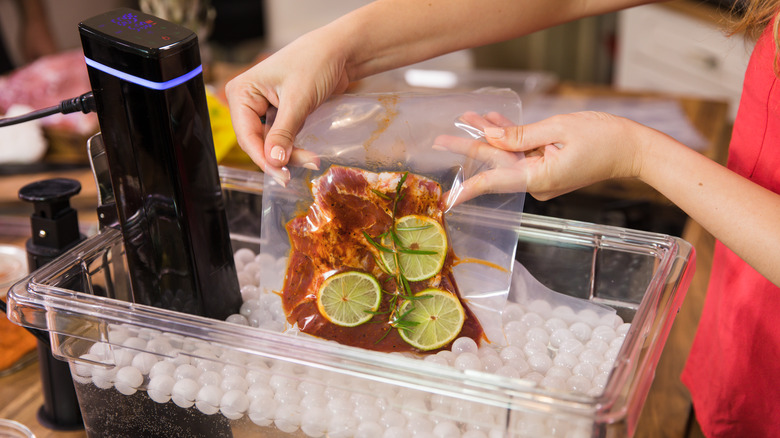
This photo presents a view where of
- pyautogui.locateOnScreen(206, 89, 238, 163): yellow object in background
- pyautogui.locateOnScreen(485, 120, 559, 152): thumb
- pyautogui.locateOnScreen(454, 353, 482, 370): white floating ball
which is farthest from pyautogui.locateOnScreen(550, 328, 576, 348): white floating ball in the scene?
pyautogui.locateOnScreen(206, 89, 238, 163): yellow object in background

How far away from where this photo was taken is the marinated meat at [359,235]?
0.71 metres

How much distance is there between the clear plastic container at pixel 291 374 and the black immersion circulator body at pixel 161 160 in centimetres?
9

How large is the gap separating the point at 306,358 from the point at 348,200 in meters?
0.21

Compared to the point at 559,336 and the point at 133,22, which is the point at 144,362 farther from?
the point at 559,336

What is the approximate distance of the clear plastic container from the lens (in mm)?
537

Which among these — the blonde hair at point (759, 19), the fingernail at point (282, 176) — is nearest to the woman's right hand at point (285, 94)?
the fingernail at point (282, 176)

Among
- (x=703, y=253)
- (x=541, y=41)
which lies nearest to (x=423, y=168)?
(x=703, y=253)

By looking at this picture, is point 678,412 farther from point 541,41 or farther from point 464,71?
point 541,41

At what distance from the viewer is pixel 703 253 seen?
1.26 meters

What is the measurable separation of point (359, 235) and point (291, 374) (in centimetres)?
18

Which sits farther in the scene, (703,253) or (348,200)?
(703,253)

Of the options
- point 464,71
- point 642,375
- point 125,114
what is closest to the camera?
point 642,375

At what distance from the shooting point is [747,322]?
0.85m

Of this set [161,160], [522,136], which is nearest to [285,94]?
[161,160]
